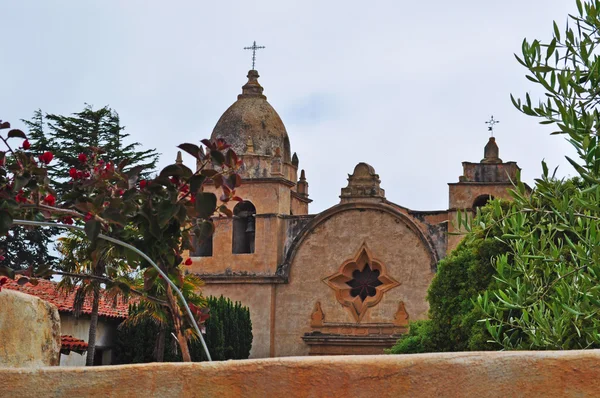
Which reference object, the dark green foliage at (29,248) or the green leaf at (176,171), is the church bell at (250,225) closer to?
the dark green foliage at (29,248)

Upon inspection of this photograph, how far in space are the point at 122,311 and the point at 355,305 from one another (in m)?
6.68

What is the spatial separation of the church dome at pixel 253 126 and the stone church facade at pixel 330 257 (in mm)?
64

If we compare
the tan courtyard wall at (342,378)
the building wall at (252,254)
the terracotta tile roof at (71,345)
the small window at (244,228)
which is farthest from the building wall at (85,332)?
the tan courtyard wall at (342,378)

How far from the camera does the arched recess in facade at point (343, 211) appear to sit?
A: 29.3 meters

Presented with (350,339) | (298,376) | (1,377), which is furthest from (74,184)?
(350,339)

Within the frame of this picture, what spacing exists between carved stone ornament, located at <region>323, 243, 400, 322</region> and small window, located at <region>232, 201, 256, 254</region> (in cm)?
279

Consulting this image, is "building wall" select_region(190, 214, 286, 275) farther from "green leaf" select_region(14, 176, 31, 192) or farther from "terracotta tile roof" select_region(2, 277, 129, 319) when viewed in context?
"green leaf" select_region(14, 176, 31, 192)

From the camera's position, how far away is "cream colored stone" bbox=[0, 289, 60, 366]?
18.7 feet

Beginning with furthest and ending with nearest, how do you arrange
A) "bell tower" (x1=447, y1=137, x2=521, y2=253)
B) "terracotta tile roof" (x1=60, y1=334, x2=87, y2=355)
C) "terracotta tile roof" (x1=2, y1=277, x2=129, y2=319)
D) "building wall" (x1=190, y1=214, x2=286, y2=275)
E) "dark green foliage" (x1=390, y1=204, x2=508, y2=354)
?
"building wall" (x1=190, y1=214, x2=286, y2=275)
"bell tower" (x1=447, y1=137, x2=521, y2=253)
"terracotta tile roof" (x1=2, y1=277, x2=129, y2=319)
"terracotta tile roof" (x1=60, y1=334, x2=87, y2=355)
"dark green foliage" (x1=390, y1=204, x2=508, y2=354)

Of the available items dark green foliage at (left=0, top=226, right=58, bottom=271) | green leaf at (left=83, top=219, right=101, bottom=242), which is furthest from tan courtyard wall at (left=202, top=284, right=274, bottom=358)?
green leaf at (left=83, top=219, right=101, bottom=242)

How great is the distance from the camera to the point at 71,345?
2261 cm

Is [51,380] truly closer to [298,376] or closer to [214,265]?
[298,376]

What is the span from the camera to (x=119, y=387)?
4.23 meters

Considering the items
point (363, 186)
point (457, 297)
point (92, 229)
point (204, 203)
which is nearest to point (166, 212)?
point (204, 203)
